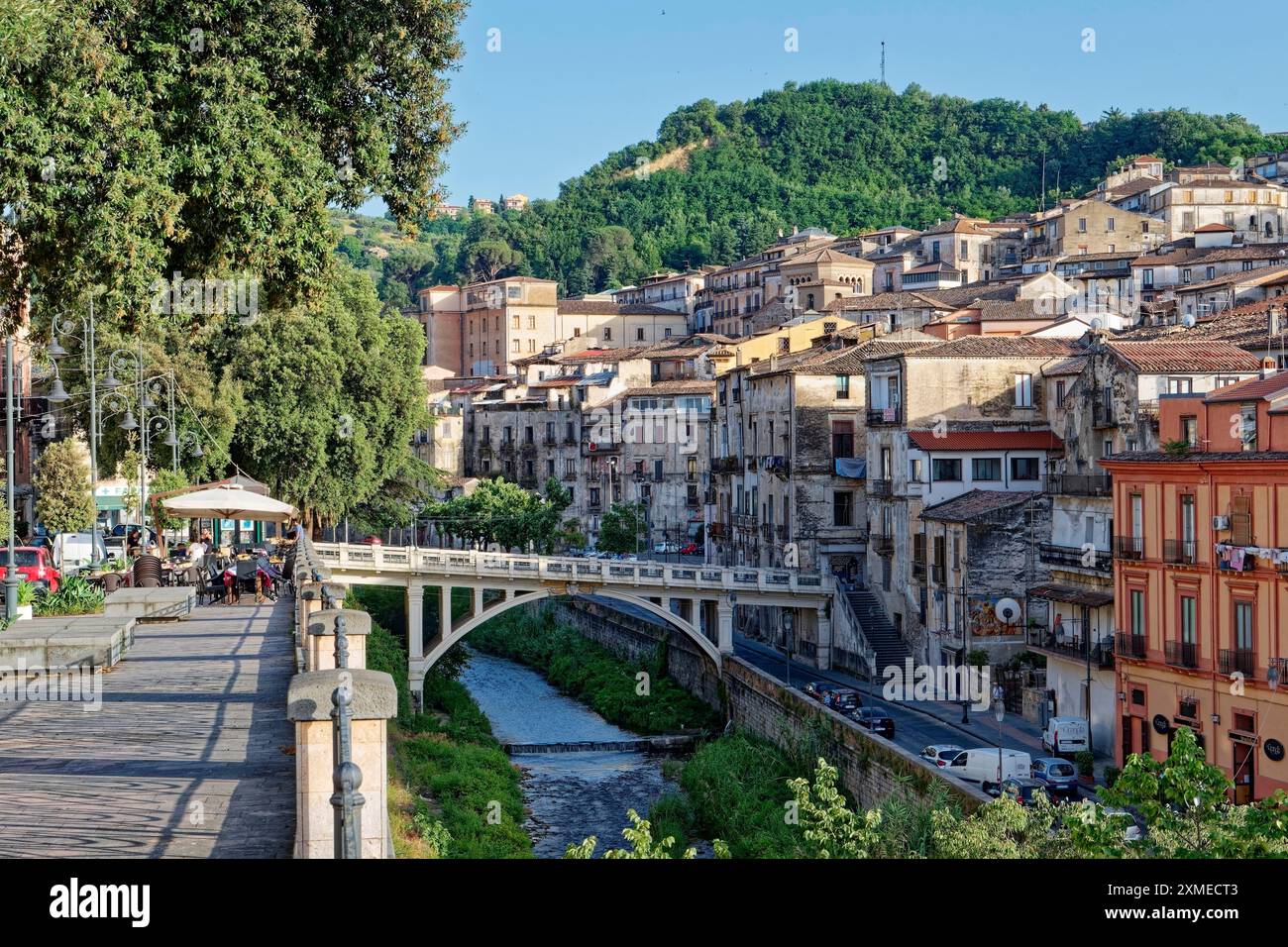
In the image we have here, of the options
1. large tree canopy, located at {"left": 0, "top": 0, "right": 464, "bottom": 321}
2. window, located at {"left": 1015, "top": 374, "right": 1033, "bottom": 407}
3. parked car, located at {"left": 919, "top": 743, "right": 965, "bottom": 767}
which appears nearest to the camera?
large tree canopy, located at {"left": 0, "top": 0, "right": 464, "bottom": 321}

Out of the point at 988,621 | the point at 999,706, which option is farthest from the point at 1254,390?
the point at 988,621

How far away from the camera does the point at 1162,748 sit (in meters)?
36.4

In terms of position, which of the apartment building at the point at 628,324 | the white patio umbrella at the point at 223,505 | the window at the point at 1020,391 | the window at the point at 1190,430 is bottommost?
the white patio umbrella at the point at 223,505

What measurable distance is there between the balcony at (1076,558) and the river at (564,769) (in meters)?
12.2

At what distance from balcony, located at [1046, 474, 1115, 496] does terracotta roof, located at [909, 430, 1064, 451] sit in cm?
341

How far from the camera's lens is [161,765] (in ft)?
48.6

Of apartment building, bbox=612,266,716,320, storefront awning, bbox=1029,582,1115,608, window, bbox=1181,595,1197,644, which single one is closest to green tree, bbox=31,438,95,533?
storefront awning, bbox=1029,582,1115,608

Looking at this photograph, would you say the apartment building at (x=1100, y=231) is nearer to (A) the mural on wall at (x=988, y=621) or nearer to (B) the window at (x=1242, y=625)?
(A) the mural on wall at (x=988, y=621)

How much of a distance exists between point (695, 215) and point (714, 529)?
103 m

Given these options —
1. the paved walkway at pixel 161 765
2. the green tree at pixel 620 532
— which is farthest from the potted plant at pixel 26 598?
the green tree at pixel 620 532

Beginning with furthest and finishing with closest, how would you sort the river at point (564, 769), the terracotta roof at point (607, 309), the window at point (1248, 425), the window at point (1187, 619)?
the terracotta roof at point (607, 309) → the river at point (564, 769) → the window at point (1187, 619) → the window at point (1248, 425)

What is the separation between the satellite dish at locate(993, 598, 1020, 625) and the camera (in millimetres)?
48156

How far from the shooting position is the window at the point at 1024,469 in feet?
176

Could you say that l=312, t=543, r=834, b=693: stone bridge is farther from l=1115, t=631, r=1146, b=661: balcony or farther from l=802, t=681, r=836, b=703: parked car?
l=1115, t=631, r=1146, b=661: balcony
